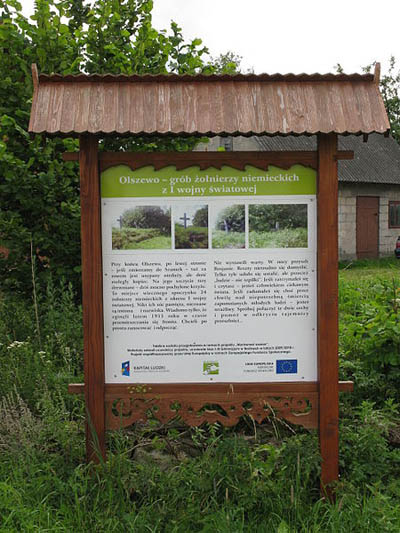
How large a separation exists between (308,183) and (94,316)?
5.37 ft

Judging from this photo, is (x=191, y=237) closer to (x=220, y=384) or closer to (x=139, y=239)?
(x=139, y=239)

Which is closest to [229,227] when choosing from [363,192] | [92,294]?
[92,294]

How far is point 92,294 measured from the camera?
392cm

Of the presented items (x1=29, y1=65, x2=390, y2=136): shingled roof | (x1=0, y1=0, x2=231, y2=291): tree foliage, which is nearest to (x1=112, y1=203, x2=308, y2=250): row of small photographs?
(x1=29, y1=65, x2=390, y2=136): shingled roof

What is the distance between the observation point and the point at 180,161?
3.90 m

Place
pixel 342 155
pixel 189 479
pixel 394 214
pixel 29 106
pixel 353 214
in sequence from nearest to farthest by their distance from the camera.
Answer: pixel 189 479 → pixel 342 155 → pixel 29 106 → pixel 353 214 → pixel 394 214

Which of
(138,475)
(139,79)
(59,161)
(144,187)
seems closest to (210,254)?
(144,187)

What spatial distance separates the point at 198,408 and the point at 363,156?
78.6 ft

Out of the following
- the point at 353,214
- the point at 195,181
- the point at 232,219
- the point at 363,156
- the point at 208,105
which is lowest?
the point at 232,219

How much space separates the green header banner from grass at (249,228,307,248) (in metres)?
0.25

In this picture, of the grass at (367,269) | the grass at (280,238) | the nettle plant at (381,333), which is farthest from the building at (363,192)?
the grass at (280,238)

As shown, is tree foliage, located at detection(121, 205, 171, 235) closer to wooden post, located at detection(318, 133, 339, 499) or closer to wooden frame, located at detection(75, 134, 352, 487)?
wooden frame, located at detection(75, 134, 352, 487)

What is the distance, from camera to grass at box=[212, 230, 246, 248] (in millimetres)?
3924

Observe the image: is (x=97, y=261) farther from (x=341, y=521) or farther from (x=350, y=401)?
(x=350, y=401)
